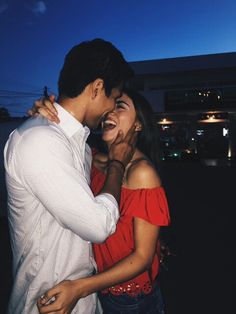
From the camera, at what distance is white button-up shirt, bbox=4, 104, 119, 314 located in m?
1.04

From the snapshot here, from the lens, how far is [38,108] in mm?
1402

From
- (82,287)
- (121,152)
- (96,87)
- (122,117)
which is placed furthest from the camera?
(122,117)

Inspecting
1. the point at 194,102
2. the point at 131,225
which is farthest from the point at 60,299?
the point at 194,102

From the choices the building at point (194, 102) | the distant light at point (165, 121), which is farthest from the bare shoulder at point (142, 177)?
the distant light at point (165, 121)

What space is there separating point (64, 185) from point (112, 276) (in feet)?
2.02

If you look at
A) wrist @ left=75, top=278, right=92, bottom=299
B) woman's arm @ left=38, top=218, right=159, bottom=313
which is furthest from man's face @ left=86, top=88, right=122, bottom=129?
wrist @ left=75, top=278, right=92, bottom=299

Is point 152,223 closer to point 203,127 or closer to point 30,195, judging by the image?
point 30,195

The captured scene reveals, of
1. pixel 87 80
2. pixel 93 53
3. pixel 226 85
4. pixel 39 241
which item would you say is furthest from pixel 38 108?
pixel 226 85

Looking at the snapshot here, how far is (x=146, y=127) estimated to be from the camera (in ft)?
6.95

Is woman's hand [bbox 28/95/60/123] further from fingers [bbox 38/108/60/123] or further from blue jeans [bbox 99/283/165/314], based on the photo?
blue jeans [bbox 99/283/165/314]

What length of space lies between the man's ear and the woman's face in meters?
0.52

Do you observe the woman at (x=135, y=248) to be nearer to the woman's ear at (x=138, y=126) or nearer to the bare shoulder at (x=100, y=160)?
the bare shoulder at (x=100, y=160)

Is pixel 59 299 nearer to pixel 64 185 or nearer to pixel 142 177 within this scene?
pixel 64 185

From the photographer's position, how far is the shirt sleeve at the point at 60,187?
1.04 m
